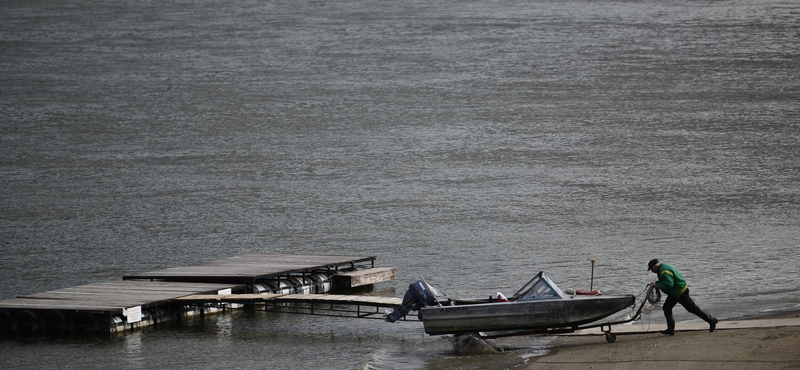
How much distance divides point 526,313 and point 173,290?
24.2 ft

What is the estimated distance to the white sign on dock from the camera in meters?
18.1

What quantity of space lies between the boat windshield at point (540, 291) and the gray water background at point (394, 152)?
0.89 metres

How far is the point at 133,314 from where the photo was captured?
1820 centimetres

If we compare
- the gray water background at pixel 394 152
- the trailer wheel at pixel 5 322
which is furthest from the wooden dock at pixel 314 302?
the trailer wheel at pixel 5 322

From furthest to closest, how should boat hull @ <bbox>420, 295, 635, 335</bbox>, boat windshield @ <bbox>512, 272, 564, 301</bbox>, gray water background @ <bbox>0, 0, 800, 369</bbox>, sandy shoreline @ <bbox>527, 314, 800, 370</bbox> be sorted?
gray water background @ <bbox>0, 0, 800, 369</bbox> → boat windshield @ <bbox>512, 272, 564, 301</bbox> → boat hull @ <bbox>420, 295, 635, 335</bbox> → sandy shoreline @ <bbox>527, 314, 800, 370</bbox>

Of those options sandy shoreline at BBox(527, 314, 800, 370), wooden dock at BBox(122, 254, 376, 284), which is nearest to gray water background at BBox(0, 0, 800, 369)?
sandy shoreline at BBox(527, 314, 800, 370)

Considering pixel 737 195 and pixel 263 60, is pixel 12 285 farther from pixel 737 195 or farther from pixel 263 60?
pixel 263 60

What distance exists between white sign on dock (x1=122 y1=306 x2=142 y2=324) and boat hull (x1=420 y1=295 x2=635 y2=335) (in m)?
5.37

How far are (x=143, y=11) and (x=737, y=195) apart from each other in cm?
3682

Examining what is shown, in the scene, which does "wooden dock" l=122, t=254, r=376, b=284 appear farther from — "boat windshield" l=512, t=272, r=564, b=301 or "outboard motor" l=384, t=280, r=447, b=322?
"boat windshield" l=512, t=272, r=564, b=301

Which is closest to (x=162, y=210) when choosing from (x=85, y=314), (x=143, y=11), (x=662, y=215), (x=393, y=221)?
(x=393, y=221)

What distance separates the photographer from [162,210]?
30.0 meters

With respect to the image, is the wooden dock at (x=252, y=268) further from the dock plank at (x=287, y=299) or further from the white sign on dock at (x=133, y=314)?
the white sign on dock at (x=133, y=314)

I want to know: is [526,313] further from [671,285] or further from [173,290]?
[173,290]
